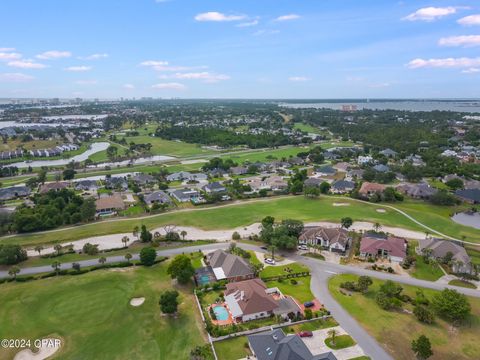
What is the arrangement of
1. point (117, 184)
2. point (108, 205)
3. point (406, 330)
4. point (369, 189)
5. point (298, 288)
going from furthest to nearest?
point (117, 184) < point (369, 189) < point (108, 205) < point (298, 288) < point (406, 330)

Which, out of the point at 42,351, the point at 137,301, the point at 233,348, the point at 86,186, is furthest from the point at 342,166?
the point at 42,351

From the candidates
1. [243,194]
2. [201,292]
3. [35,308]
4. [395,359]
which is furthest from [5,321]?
[243,194]

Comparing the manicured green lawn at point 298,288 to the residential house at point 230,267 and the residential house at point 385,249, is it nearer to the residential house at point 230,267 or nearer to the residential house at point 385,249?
the residential house at point 230,267

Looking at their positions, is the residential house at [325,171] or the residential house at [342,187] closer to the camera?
the residential house at [342,187]

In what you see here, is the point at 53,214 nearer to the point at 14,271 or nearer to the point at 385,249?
the point at 14,271

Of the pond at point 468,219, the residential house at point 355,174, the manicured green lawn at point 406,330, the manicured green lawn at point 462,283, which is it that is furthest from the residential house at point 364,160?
the manicured green lawn at point 406,330

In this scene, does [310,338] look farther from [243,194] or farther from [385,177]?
[385,177]

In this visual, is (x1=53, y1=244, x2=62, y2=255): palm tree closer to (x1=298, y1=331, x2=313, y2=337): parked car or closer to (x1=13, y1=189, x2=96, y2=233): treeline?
(x1=13, y1=189, x2=96, y2=233): treeline
